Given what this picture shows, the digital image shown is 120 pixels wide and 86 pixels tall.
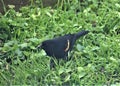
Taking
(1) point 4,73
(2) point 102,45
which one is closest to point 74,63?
(2) point 102,45

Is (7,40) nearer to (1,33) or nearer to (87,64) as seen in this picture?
(1,33)

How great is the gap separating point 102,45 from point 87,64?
0.99 feet

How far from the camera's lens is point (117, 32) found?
4.45 m

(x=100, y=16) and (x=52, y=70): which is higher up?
(x=100, y=16)

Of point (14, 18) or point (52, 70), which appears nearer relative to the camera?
point (52, 70)

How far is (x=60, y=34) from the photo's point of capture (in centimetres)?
425

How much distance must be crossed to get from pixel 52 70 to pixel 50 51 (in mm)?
190

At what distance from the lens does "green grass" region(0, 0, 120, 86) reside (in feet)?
12.0

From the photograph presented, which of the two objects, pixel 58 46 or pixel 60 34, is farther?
pixel 60 34

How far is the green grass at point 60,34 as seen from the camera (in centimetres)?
367

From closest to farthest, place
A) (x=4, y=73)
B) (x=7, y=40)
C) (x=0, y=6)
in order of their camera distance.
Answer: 1. (x=4, y=73)
2. (x=7, y=40)
3. (x=0, y=6)

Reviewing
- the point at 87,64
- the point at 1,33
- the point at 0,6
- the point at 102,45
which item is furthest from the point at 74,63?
the point at 0,6

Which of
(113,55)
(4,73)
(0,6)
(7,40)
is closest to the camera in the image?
(4,73)

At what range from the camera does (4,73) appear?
374 centimetres
